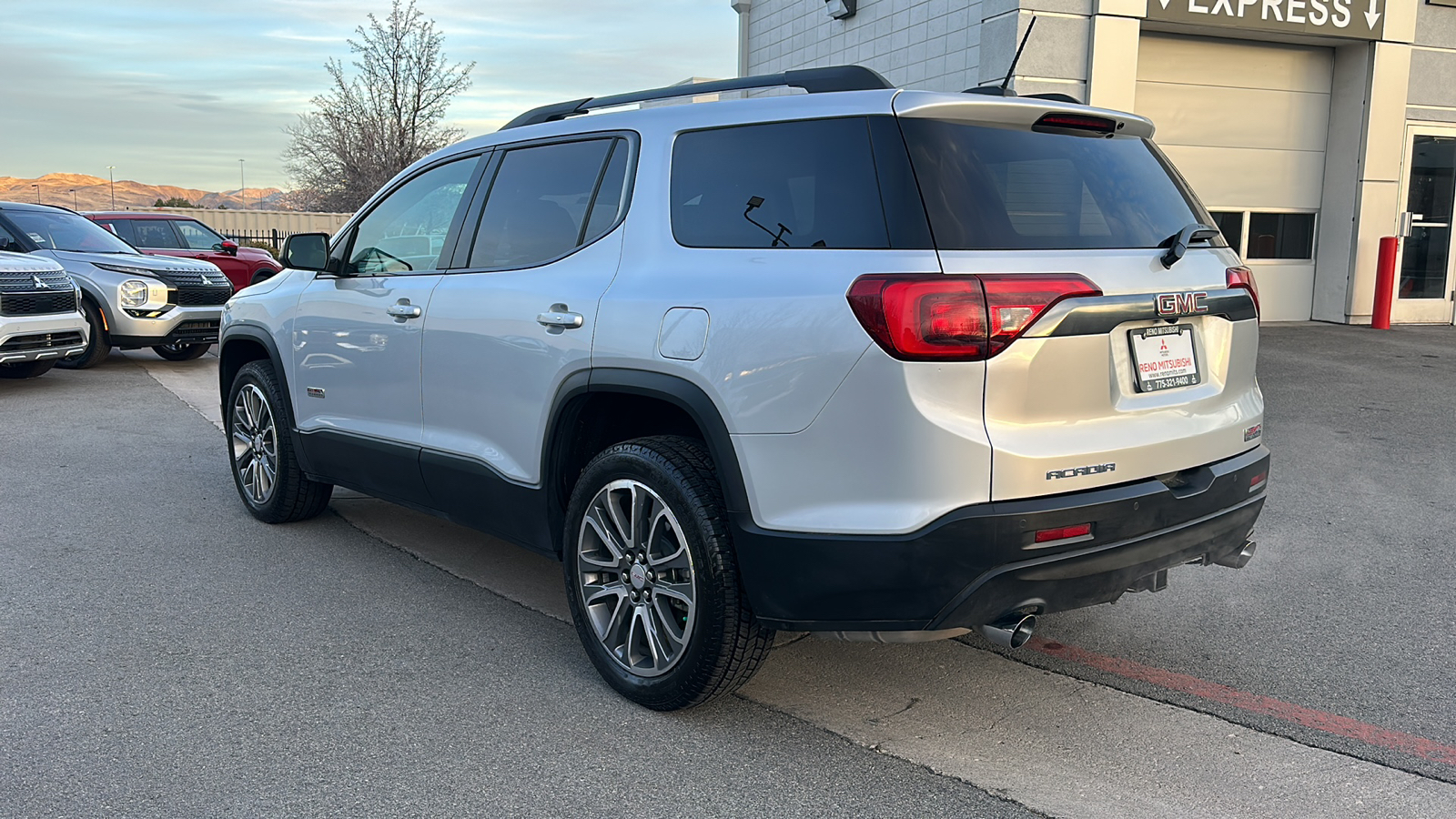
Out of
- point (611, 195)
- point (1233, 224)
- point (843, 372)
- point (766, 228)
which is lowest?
point (843, 372)

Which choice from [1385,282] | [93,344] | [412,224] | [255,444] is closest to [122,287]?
[93,344]

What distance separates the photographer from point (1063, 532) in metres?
2.98

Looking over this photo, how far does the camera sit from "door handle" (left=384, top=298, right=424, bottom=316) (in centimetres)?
452

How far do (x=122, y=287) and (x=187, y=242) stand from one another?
493cm

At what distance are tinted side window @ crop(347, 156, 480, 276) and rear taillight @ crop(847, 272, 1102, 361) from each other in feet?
7.47

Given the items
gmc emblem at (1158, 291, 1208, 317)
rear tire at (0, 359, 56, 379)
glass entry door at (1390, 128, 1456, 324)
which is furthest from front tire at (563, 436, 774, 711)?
glass entry door at (1390, 128, 1456, 324)

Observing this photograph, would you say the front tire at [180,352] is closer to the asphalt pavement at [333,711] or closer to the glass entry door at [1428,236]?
the asphalt pavement at [333,711]

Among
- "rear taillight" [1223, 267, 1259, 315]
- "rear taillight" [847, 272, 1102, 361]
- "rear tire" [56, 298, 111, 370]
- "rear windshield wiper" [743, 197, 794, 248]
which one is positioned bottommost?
"rear tire" [56, 298, 111, 370]

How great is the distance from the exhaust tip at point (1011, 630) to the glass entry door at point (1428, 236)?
600 inches

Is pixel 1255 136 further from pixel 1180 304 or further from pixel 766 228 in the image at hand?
pixel 766 228

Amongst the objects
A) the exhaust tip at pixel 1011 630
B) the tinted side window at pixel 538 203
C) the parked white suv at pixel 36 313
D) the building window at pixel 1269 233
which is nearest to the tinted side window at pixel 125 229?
the parked white suv at pixel 36 313

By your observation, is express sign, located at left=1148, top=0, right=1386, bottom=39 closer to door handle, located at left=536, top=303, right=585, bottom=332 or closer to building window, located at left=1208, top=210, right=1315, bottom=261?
building window, located at left=1208, top=210, right=1315, bottom=261

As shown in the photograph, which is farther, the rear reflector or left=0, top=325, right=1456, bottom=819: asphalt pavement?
left=0, top=325, right=1456, bottom=819: asphalt pavement

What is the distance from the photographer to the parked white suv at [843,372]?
294 cm
